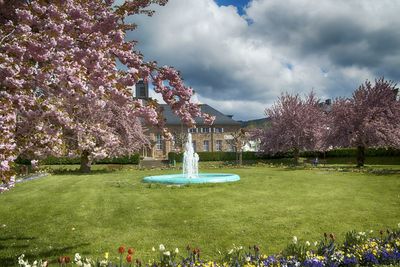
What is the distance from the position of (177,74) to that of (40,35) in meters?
2.72

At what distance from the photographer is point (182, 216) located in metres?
12.7

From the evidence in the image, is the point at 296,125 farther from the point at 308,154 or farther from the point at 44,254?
the point at 44,254

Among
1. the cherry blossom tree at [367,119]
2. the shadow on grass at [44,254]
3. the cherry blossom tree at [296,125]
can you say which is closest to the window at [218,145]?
the cherry blossom tree at [296,125]

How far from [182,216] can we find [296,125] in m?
30.5

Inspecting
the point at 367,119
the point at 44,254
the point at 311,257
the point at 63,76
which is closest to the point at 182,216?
the point at 44,254

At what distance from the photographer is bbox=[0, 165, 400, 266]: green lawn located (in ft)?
33.0

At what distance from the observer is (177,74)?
8336mm

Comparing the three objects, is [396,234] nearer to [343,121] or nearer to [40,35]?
[40,35]

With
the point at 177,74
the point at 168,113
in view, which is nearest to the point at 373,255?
the point at 177,74

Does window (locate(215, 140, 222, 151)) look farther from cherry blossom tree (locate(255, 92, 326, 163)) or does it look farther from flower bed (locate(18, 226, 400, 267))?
flower bed (locate(18, 226, 400, 267))

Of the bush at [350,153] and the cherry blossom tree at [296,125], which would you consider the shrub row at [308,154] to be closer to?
the bush at [350,153]

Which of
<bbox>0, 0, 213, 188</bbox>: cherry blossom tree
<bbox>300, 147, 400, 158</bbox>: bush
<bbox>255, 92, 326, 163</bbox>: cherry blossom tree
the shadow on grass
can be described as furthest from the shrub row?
<bbox>0, 0, 213, 188</bbox>: cherry blossom tree

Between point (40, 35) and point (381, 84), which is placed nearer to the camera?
point (40, 35)

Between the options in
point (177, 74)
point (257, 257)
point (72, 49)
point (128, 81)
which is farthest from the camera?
point (177, 74)
